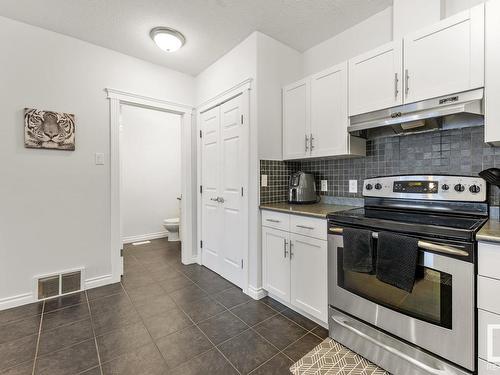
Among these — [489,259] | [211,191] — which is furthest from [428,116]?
[211,191]

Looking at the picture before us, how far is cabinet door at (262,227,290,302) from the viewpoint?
7.00 ft

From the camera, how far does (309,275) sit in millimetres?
1938

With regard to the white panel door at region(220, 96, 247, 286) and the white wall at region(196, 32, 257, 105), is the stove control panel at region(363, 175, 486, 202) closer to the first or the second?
the white panel door at region(220, 96, 247, 286)

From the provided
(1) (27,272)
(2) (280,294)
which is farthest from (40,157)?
(2) (280,294)

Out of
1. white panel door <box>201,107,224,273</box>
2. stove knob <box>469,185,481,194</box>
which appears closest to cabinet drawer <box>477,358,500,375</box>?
stove knob <box>469,185,481,194</box>

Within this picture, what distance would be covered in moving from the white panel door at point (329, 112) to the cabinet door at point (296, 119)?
7 centimetres

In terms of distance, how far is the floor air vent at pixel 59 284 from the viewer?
237 cm

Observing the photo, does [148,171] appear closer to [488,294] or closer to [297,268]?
[297,268]

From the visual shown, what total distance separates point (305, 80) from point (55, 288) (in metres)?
3.17

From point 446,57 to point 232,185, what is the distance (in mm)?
2011

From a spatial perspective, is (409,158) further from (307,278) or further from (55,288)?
(55,288)

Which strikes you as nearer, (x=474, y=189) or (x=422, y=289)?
(x=422, y=289)

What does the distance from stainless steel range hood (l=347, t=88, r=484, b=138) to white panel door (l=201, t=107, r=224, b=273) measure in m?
1.58

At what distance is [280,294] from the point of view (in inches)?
86.6
